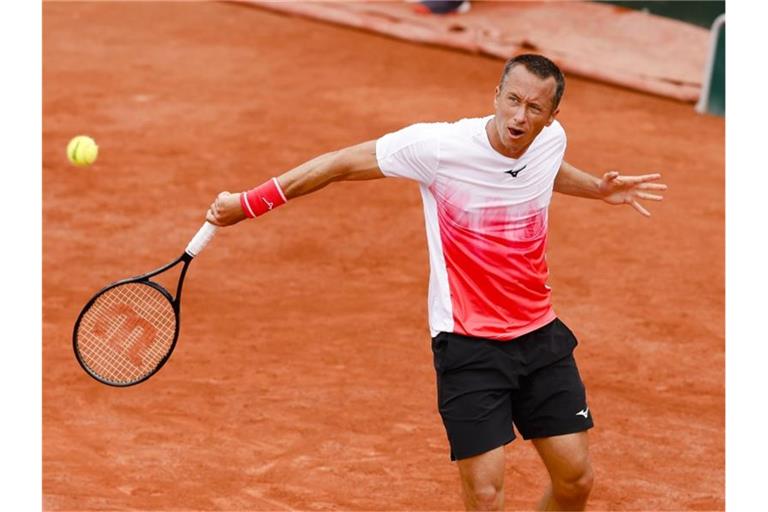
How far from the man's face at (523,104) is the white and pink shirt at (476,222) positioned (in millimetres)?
165

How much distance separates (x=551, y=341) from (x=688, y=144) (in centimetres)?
807

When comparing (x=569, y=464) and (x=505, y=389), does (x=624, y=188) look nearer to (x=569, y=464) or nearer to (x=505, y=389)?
(x=505, y=389)

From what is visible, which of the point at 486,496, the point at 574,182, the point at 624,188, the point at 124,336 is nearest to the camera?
the point at 486,496

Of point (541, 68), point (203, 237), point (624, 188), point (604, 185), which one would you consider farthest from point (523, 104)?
point (203, 237)

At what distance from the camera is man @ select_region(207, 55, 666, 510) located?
5.78 meters

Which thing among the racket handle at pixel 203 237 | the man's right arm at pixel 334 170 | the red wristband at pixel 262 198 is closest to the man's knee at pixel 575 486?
the man's right arm at pixel 334 170

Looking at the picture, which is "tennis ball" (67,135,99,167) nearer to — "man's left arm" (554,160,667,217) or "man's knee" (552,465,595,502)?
"man's left arm" (554,160,667,217)

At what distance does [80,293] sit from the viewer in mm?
10383

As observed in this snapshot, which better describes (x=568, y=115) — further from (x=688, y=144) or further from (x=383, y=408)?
(x=383, y=408)

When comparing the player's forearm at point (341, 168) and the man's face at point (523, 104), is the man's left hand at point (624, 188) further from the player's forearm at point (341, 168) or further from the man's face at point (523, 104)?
the player's forearm at point (341, 168)

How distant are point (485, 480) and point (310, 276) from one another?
5.07 meters

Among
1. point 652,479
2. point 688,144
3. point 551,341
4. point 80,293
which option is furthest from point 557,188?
point 688,144

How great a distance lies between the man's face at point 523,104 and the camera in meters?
5.59

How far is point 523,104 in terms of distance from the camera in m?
5.60
